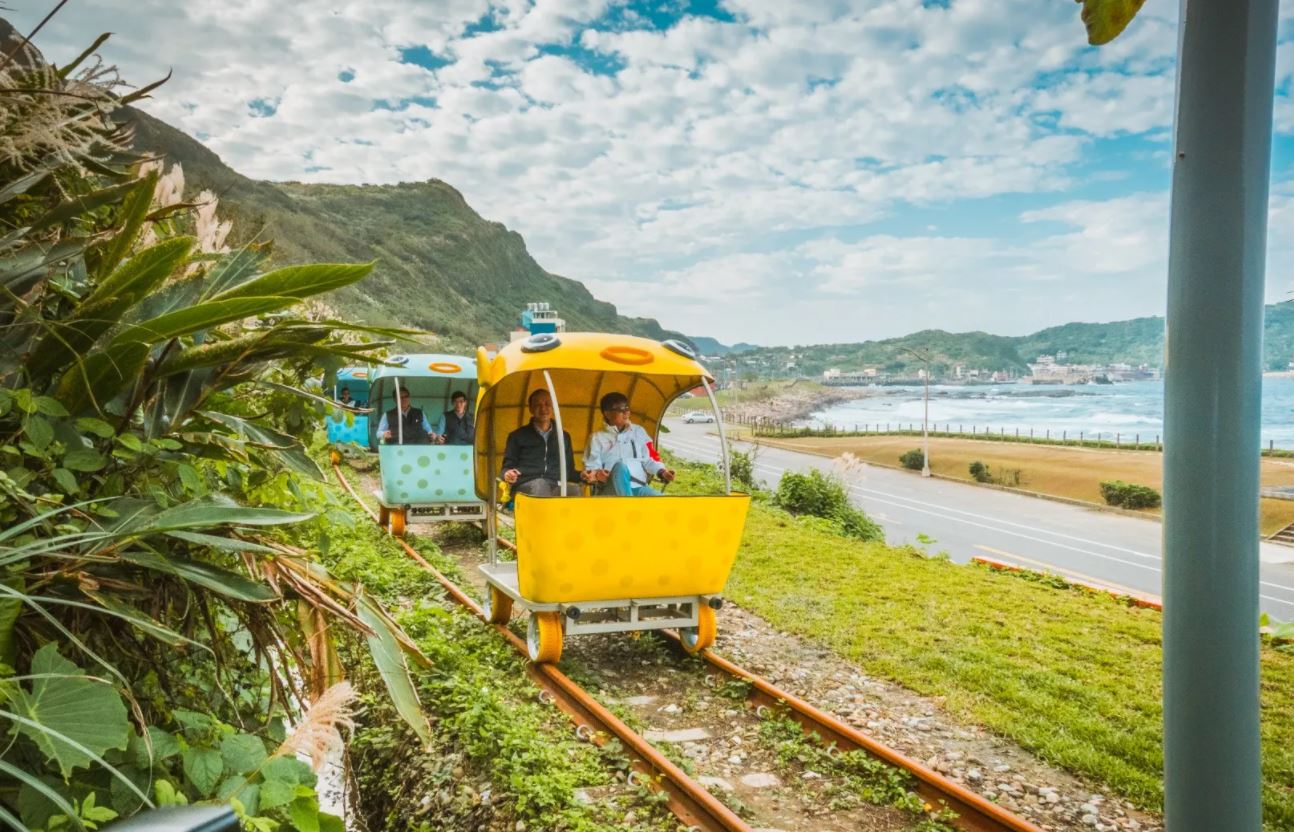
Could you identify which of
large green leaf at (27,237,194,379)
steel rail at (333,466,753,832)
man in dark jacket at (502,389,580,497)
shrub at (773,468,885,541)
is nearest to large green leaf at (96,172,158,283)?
large green leaf at (27,237,194,379)

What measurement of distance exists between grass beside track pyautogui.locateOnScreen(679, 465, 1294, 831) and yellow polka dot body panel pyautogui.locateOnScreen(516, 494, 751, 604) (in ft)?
6.53

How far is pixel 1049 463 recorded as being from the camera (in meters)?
69.4

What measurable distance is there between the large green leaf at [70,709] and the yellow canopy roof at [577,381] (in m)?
5.38

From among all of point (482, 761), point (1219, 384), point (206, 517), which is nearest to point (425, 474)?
point (482, 761)

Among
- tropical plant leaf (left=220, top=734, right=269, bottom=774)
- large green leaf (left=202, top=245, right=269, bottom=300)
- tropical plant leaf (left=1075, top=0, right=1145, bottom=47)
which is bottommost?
tropical plant leaf (left=220, top=734, right=269, bottom=774)

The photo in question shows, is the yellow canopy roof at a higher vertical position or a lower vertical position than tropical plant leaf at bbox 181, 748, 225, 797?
higher

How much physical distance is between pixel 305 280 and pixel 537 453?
6.79 m

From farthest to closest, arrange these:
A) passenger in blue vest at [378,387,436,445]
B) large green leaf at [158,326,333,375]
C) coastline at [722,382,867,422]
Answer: coastline at [722,382,867,422] → passenger in blue vest at [378,387,436,445] → large green leaf at [158,326,333,375]

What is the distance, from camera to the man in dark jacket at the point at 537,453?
8227 millimetres

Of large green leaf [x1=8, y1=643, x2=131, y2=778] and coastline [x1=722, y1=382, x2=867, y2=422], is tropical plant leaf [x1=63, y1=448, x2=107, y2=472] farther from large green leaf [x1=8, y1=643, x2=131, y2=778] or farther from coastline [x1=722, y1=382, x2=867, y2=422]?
coastline [x1=722, y1=382, x2=867, y2=422]

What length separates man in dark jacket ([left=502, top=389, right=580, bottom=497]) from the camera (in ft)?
27.0

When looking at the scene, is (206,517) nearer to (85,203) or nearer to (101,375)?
(101,375)

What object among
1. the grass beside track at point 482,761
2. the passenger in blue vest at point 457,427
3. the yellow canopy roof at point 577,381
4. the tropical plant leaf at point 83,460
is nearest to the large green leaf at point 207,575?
the tropical plant leaf at point 83,460

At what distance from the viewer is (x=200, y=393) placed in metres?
1.99
